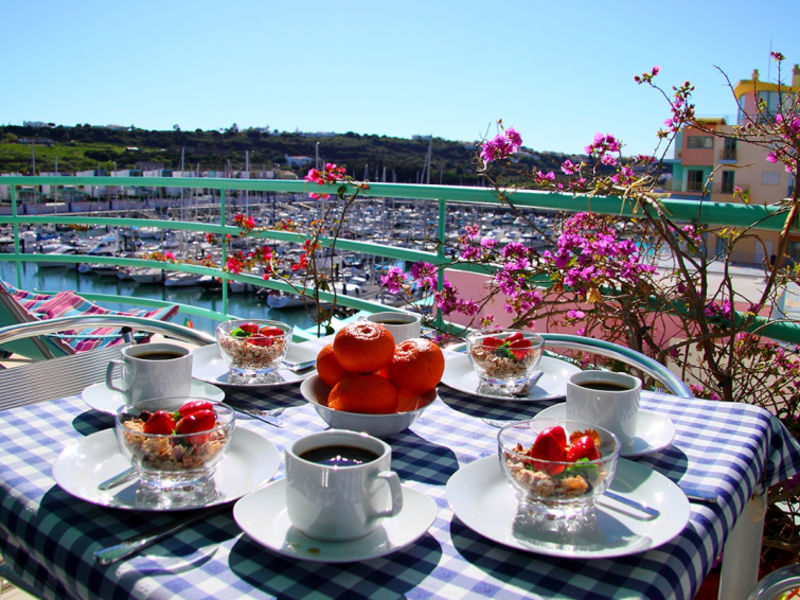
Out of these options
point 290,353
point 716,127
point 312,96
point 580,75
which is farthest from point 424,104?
point 290,353

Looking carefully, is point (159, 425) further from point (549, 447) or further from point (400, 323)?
point (400, 323)

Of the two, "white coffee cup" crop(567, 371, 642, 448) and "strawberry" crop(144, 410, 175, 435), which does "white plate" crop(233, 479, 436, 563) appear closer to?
"strawberry" crop(144, 410, 175, 435)

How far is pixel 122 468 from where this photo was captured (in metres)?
0.79

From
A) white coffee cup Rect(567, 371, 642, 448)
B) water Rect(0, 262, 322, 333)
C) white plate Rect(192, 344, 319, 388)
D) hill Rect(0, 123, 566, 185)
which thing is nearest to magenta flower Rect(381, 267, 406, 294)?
white plate Rect(192, 344, 319, 388)

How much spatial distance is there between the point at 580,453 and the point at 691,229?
5.90 feet

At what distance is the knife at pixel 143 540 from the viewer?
1.98 ft

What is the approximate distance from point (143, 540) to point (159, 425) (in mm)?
149

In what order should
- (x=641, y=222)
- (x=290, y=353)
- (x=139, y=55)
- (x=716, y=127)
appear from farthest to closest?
(x=139, y=55)
(x=716, y=127)
(x=641, y=222)
(x=290, y=353)

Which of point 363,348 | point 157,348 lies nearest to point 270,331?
point 157,348

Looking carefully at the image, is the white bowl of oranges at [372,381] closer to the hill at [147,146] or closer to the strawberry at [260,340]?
the strawberry at [260,340]

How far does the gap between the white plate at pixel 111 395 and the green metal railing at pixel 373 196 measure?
4.81ft

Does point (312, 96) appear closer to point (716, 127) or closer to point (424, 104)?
point (424, 104)

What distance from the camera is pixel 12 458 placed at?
2.70ft

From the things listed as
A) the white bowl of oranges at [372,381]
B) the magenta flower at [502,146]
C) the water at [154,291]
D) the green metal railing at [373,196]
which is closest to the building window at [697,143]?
the water at [154,291]
